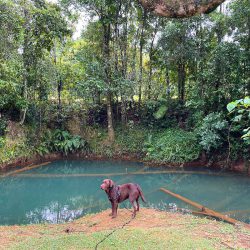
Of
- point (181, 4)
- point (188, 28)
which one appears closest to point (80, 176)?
point (188, 28)

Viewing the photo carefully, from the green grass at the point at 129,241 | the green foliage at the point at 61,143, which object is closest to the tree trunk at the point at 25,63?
the green foliage at the point at 61,143

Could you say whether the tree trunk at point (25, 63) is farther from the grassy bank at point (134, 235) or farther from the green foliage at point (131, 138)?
the grassy bank at point (134, 235)

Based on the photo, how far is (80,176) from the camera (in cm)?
1198

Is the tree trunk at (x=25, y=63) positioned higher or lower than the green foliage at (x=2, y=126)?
higher

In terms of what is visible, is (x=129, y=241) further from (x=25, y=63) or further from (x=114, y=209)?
(x=25, y=63)

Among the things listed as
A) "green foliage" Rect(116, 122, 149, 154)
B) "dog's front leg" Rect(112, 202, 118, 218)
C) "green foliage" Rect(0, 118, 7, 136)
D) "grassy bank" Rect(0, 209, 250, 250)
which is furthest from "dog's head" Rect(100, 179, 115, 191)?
"green foliage" Rect(0, 118, 7, 136)

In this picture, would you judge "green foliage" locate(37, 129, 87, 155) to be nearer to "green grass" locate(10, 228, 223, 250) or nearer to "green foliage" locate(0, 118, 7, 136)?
"green foliage" locate(0, 118, 7, 136)

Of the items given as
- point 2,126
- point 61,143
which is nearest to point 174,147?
point 61,143

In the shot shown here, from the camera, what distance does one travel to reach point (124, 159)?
14.1m

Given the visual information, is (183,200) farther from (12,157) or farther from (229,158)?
(12,157)

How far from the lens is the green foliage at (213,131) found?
11.2 m

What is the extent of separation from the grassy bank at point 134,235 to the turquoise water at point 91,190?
1.97m

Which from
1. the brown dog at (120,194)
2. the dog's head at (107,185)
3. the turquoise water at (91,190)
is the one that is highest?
the dog's head at (107,185)

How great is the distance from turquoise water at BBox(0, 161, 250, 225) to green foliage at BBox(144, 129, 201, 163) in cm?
74
